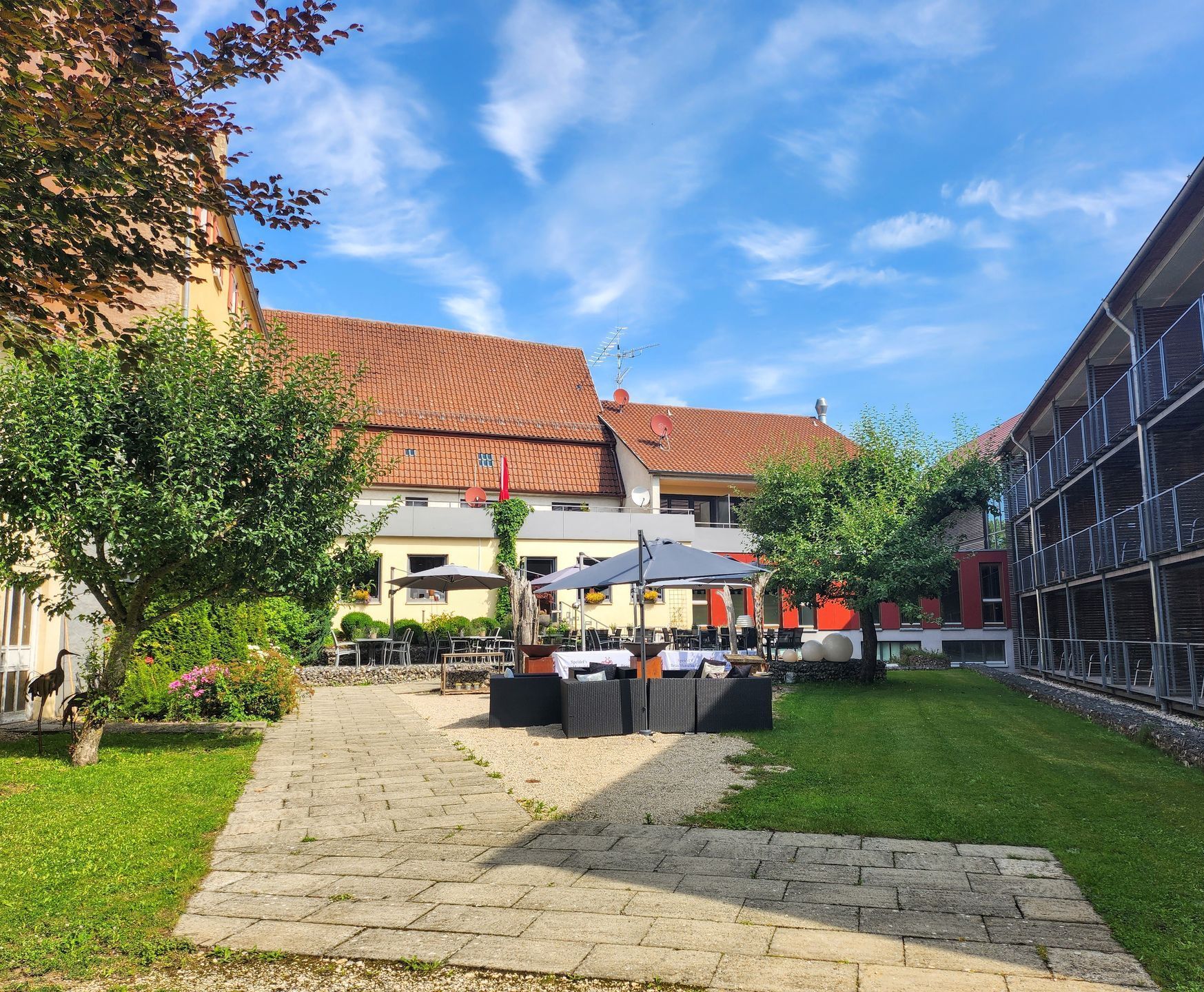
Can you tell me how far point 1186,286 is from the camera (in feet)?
46.8

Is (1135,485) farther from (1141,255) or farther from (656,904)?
(656,904)

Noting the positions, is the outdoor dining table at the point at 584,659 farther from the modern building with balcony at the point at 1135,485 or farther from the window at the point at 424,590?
the window at the point at 424,590

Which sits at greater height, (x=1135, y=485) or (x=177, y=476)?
(x=1135, y=485)

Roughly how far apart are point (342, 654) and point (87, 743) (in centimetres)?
1115

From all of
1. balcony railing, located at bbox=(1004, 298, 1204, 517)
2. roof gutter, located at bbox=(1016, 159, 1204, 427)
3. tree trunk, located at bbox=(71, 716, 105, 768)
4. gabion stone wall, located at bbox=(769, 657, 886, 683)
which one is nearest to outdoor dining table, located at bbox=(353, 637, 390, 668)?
gabion stone wall, located at bbox=(769, 657, 886, 683)

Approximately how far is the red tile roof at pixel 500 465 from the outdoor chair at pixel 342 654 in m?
8.48

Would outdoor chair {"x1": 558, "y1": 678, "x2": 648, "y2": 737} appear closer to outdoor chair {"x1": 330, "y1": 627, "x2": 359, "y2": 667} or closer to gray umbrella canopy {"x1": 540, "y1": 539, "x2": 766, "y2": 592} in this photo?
gray umbrella canopy {"x1": 540, "y1": 539, "x2": 766, "y2": 592}

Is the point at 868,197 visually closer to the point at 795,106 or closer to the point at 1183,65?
the point at 795,106

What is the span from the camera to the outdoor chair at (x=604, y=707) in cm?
1001

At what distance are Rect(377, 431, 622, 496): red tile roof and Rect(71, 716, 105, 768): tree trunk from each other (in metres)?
19.6

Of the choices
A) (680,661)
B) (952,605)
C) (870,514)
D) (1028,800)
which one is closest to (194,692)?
(680,661)

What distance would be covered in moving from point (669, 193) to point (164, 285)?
8637 mm

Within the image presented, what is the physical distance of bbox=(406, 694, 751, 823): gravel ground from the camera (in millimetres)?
6387

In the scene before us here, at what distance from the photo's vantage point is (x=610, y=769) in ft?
26.5
